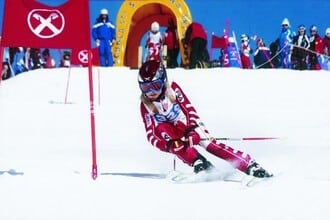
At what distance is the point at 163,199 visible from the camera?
165 inches

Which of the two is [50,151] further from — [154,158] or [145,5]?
[145,5]

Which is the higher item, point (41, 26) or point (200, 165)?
point (41, 26)

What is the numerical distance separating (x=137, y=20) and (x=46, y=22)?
15.0 meters

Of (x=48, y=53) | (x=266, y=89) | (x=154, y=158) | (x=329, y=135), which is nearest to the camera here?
(x=154, y=158)

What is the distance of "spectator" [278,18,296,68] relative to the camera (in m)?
16.2

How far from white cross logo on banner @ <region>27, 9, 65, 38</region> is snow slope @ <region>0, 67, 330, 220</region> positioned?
1020mm

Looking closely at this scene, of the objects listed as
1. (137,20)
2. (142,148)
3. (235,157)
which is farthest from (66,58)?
(235,157)

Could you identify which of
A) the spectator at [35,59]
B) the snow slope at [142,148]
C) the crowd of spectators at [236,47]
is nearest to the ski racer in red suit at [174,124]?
the snow slope at [142,148]

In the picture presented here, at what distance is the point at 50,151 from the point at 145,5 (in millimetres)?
12067

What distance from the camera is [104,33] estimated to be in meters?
16.1

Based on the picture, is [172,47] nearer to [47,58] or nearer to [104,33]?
[104,33]

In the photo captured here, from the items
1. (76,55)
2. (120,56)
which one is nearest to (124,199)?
(76,55)

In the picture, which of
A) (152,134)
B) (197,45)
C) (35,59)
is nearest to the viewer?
(152,134)

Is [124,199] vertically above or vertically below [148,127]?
below
